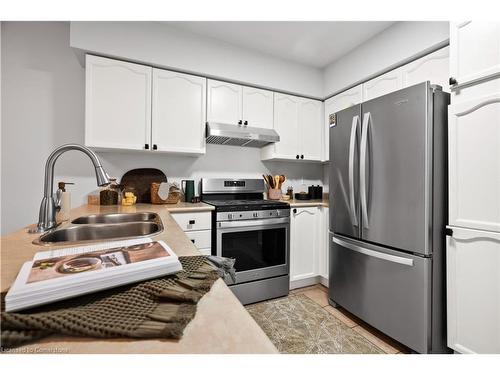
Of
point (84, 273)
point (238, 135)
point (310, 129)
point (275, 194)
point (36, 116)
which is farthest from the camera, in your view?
point (310, 129)

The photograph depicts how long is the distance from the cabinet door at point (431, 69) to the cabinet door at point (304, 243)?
1.45 metres

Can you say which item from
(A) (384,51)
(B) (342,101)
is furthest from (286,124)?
(A) (384,51)

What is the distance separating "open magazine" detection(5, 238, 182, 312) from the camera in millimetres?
400

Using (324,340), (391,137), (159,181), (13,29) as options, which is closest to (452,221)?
(391,137)

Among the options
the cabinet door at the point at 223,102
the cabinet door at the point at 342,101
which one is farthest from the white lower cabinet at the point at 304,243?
the cabinet door at the point at 223,102

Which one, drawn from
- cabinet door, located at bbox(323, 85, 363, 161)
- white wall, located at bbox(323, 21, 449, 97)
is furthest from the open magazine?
cabinet door, located at bbox(323, 85, 363, 161)

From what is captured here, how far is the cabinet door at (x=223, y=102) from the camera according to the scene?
233cm

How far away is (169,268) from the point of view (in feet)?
1.75

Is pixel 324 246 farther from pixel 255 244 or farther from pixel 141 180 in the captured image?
pixel 141 180

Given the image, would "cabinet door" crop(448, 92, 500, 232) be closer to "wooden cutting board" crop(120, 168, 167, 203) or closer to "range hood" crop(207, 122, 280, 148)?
"range hood" crop(207, 122, 280, 148)

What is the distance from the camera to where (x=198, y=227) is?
1.94 metres

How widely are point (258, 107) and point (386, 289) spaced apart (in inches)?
80.3
